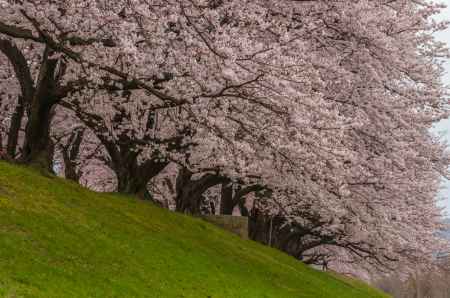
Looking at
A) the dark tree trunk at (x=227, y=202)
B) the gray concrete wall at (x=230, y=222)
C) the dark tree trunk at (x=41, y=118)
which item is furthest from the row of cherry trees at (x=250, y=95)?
the dark tree trunk at (x=227, y=202)

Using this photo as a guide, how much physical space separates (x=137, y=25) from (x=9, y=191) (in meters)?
4.89

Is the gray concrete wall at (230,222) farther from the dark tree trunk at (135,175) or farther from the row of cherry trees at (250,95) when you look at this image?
the dark tree trunk at (135,175)

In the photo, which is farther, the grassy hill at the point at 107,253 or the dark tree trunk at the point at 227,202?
the dark tree trunk at the point at 227,202

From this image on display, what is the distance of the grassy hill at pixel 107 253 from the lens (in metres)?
12.1

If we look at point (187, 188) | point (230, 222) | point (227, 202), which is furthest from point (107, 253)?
point (227, 202)

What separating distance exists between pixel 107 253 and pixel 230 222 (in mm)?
16866

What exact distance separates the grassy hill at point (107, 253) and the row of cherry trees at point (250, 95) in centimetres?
251

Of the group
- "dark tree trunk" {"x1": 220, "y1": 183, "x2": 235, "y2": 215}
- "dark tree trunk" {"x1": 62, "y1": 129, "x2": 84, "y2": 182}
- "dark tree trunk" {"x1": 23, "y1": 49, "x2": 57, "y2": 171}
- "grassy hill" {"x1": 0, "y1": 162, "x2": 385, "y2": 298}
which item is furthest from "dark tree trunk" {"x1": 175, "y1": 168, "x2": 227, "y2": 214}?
"dark tree trunk" {"x1": 23, "y1": 49, "x2": 57, "y2": 171}

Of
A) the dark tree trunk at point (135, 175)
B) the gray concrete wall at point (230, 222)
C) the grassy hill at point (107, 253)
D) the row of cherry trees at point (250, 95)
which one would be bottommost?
the grassy hill at point (107, 253)

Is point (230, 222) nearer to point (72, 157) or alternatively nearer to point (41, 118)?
point (72, 157)

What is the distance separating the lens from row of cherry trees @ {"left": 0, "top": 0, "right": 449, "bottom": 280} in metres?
15.9

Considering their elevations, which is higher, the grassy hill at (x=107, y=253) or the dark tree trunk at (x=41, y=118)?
the dark tree trunk at (x=41, y=118)

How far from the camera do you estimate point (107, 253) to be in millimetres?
14859

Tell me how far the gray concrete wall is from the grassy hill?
6.76 meters
